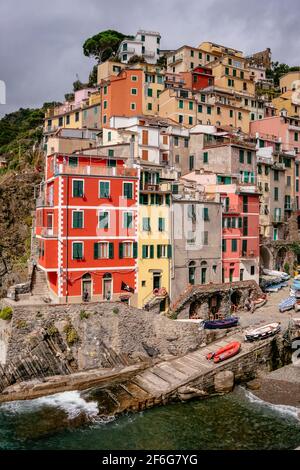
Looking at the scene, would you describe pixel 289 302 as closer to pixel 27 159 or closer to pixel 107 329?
pixel 107 329

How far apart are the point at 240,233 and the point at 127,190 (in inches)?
575

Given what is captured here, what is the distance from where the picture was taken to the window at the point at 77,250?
38.7 metres

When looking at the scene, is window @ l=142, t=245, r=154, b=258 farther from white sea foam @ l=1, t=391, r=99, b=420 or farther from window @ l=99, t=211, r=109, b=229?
white sea foam @ l=1, t=391, r=99, b=420

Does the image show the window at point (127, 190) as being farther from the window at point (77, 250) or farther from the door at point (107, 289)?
the door at point (107, 289)

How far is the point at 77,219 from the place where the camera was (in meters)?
38.8

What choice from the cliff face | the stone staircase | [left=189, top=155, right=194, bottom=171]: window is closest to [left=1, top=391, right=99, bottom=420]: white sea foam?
the stone staircase

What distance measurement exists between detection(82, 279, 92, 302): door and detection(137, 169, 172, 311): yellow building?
4688mm

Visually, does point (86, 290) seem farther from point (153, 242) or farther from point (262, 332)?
point (262, 332)

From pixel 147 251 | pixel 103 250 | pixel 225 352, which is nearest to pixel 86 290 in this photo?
pixel 103 250

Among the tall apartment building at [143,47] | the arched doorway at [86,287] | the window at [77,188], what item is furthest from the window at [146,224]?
the tall apartment building at [143,47]

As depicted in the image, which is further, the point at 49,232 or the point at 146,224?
the point at 146,224

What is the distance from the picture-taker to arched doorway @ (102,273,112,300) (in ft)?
131

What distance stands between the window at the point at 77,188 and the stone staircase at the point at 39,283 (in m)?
8.42

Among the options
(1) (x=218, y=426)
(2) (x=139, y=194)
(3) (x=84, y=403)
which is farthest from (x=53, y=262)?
(1) (x=218, y=426)
